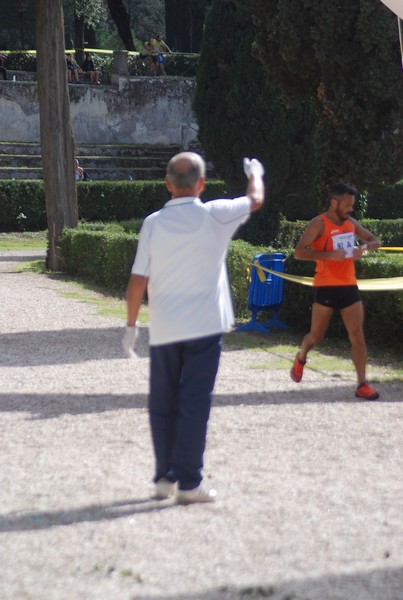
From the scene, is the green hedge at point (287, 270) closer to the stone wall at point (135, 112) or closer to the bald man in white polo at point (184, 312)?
the bald man in white polo at point (184, 312)

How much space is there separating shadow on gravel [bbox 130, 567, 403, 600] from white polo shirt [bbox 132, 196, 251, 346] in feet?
4.81

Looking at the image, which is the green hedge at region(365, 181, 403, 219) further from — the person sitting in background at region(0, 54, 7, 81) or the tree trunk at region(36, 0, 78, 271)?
the tree trunk at region(36, 0, 78, 271)

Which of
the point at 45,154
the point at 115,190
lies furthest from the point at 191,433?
the point at 115,190

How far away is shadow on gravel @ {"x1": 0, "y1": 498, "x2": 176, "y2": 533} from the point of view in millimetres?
5207

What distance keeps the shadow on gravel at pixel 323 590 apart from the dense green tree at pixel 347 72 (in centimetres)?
1033

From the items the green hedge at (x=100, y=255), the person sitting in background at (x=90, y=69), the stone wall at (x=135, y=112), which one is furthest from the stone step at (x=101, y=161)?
the green hedge at (x=100, y=255)

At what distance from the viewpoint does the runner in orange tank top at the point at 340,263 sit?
27.8 feet

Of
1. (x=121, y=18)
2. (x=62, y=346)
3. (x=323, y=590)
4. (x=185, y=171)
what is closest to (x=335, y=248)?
(x=185, y=171)

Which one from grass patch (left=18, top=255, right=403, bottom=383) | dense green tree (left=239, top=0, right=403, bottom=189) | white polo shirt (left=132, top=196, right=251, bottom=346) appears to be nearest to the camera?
white polo shirt (left=132, top=196, right=251, bottom=346)

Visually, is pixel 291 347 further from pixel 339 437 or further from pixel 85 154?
pixel 85 154

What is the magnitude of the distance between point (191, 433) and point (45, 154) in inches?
637

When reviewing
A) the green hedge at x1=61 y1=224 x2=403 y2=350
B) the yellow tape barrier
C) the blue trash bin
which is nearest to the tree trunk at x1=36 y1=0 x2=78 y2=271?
the green hedge at x1=61 y1=224 x2=403 y2=350

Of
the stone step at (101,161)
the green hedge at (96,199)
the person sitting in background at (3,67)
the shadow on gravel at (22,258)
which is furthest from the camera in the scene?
the person sitting in background at (3,67)

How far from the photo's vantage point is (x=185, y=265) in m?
5.53
